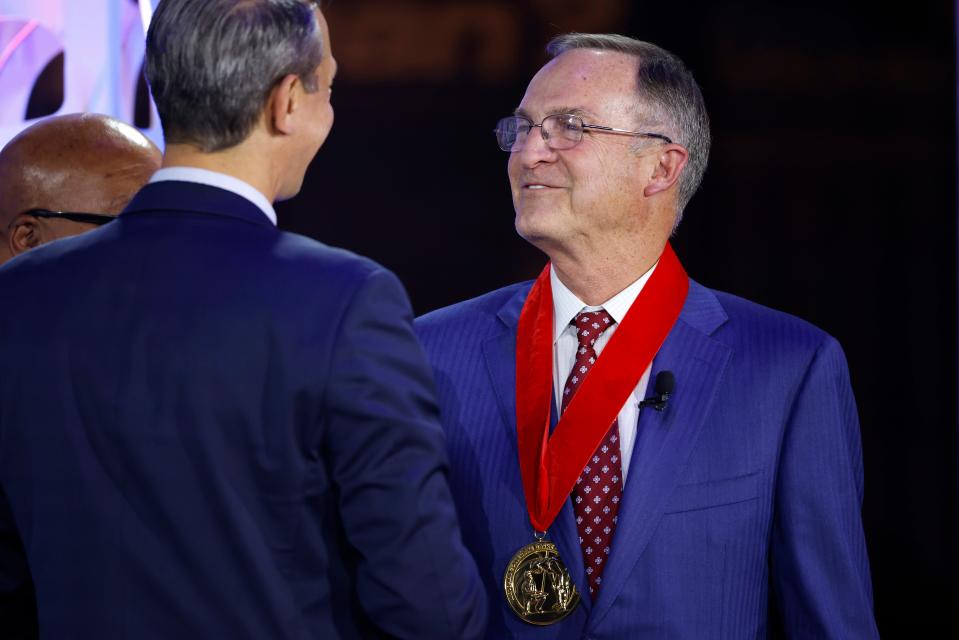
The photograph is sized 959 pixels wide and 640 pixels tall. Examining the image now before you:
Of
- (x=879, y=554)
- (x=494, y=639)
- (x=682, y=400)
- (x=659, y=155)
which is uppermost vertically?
(x=659, y=155)

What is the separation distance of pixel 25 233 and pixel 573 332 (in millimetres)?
1034

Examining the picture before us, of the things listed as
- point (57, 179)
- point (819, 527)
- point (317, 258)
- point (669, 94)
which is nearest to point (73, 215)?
point (57, 179)

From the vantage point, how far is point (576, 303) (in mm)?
2207

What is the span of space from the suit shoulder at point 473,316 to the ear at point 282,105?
2.70 feet

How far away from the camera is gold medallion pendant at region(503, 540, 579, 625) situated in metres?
1.93

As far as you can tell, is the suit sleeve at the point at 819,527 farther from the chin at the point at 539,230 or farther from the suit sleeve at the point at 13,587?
the suit sleeve at the point at 13,587

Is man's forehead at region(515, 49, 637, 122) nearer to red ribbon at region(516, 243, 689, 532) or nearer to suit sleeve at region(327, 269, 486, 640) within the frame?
red ribbon at region(516, 243, 689, 532)

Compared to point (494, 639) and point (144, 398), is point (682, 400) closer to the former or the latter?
point (494, 639)

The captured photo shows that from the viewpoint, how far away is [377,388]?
1378 millimetres

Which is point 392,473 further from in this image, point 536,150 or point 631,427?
point 536,150

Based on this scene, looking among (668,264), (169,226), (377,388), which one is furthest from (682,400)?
(169,226)

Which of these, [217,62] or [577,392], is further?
[577,392]

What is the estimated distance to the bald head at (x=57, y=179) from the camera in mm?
2084

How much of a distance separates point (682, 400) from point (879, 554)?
2553mm
